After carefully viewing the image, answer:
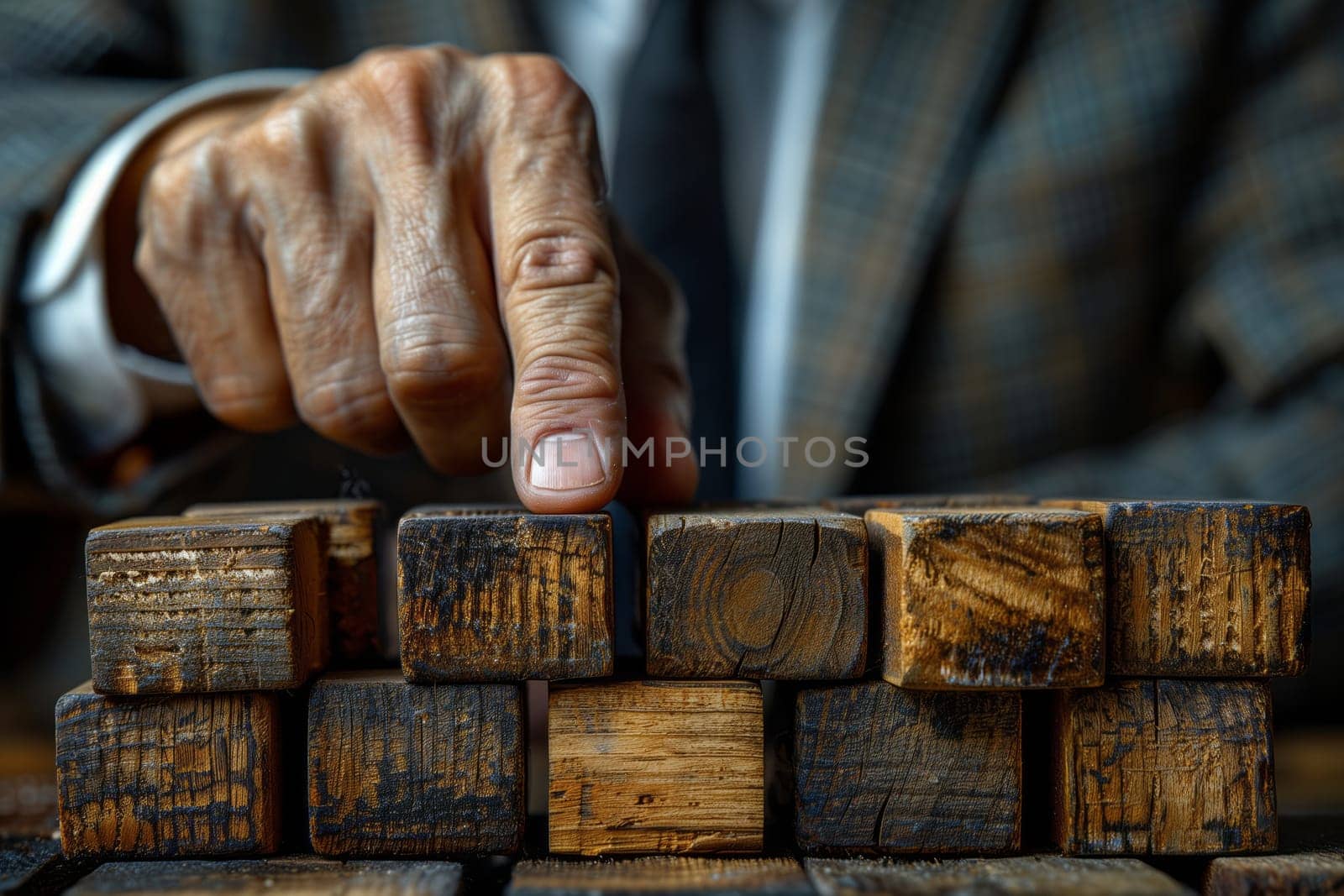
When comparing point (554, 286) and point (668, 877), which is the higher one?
point (554, 286)

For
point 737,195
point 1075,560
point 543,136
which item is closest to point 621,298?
point 543,136

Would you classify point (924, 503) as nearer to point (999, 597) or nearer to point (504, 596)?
point (999, 597)

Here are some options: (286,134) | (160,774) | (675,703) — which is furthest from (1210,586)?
(286,134)

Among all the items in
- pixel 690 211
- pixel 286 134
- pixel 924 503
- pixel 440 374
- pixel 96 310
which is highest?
pixel 690 211

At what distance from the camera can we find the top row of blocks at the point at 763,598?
58 cm

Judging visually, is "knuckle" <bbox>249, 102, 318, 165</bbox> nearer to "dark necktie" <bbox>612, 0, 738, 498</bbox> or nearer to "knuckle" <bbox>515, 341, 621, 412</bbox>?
"knuckle" <bbox>515, 341, 621, 412</bbox>

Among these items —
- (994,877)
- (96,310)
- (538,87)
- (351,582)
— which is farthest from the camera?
(96,310)

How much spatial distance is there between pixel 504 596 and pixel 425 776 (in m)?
0.13

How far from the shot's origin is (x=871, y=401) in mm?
1502

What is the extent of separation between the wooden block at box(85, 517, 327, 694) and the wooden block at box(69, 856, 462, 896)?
0.36 feet

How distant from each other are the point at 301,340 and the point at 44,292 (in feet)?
1.59

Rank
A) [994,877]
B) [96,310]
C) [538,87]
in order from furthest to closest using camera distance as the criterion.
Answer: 1. [96,310]
2. [538,87]
3. [994,877]

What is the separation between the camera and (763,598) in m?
0.62

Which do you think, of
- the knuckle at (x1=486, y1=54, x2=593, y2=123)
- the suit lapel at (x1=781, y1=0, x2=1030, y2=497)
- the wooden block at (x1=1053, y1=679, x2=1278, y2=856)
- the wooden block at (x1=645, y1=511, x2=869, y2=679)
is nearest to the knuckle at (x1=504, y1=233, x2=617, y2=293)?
the knuckle at (x1=486, y1=54, x2=593, y2=123)
